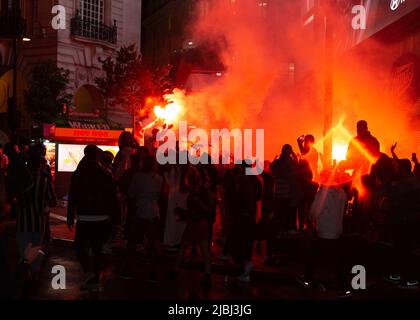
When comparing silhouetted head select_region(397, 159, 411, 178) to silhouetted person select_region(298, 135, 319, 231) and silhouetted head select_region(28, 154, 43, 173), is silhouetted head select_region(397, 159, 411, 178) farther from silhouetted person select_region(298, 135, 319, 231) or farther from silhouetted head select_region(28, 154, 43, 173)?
silhouetted head select_region(28, 154, 43, 173)

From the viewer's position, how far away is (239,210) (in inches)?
297

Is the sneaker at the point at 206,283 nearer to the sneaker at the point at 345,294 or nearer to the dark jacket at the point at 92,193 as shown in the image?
the dark jacket at the point at 92,193

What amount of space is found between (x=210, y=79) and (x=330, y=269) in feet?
73.0

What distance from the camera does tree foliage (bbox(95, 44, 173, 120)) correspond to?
22.8 meters

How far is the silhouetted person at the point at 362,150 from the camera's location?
8.62 m

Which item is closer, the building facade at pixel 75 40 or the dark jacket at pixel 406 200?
the dark jacket at pixel 406 200

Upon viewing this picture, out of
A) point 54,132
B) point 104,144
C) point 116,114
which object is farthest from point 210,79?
point 54,132

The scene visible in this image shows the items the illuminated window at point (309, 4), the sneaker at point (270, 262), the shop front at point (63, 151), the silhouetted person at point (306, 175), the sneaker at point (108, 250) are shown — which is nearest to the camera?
the sneaker at point (270, 262)

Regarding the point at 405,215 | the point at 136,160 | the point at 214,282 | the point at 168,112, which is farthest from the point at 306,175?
the point at 168,112

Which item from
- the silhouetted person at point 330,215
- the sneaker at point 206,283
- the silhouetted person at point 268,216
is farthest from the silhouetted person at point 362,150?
the sneaker at point 206,283

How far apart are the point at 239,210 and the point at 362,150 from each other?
2.33m

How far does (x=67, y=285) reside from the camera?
283 inches

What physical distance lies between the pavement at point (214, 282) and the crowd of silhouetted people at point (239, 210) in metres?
0.13
